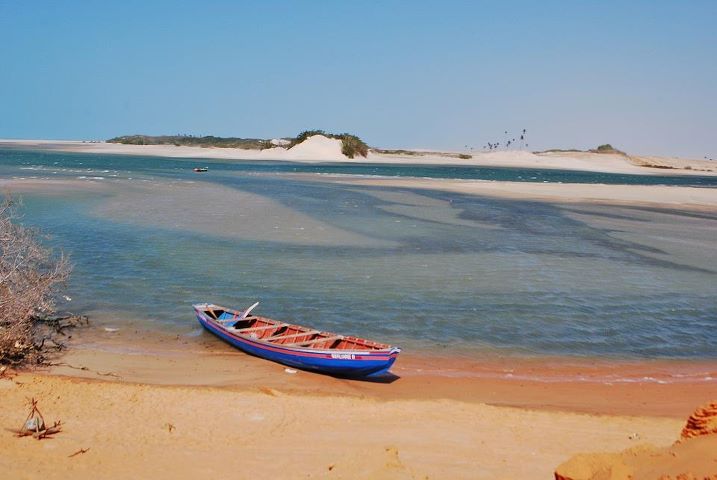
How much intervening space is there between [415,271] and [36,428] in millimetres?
12785

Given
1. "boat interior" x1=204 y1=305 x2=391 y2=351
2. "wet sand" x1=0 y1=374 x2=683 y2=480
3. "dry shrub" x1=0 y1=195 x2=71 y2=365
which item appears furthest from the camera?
"boat interior" x1=204 y1=305 x2=391 y2=351

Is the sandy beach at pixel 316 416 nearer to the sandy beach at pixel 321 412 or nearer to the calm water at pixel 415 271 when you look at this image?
the sandy beach at pixel 321 412

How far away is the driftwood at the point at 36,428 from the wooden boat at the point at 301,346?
13.3 ft

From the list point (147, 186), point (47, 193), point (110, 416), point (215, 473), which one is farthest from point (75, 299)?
point (147, 186)

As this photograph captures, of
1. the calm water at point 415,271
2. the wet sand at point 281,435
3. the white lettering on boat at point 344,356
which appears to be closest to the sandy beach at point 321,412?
the wet sand at point 281,435

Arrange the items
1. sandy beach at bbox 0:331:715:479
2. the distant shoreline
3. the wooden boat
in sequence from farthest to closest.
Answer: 1. the distant shoreline
2. the wooden boat
3. sandy beach at bbox 0:331:715:479

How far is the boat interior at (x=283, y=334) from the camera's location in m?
10.9

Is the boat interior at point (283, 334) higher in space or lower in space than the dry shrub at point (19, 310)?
lower

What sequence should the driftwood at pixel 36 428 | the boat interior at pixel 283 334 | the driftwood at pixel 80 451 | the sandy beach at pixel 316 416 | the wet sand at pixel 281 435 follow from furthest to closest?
the boat interior at pixel 283 334 → the driftwood at pixel 36 428 → the driftwood at pixel 80 451 → the sandy beach at pixel 316 416 → the wet sand at pixel 281 435

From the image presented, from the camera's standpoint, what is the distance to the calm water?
1363cm

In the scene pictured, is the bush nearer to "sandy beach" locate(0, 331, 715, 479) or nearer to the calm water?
the calm water

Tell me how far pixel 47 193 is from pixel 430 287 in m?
28.9

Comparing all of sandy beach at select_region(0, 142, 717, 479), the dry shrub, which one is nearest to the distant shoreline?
the dry shrub

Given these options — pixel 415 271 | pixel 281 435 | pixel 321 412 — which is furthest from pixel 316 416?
pixel 415 271
